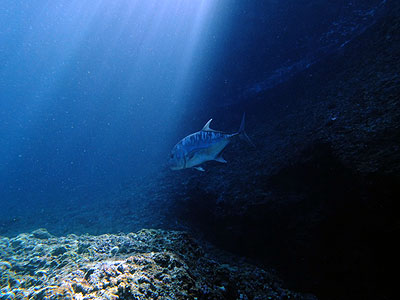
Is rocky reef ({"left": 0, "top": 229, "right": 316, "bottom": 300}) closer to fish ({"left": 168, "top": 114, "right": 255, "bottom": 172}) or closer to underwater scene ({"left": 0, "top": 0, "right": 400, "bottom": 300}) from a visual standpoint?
underwater scene ({"left": 0, "top": 0, "right": 400, "bottom": 300})

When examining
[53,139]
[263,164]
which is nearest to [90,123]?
[53,139]

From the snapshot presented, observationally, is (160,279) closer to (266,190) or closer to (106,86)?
(266,190)

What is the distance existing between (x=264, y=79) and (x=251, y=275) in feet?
20.1

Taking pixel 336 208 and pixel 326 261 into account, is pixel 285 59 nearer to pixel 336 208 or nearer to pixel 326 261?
pixel 336 208

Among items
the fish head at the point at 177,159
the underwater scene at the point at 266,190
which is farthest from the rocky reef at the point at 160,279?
the fish head at the point at 177,159

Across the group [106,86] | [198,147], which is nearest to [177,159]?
[198,147]

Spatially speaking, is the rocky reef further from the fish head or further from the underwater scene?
the fish head

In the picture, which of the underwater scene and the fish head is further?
the fish head

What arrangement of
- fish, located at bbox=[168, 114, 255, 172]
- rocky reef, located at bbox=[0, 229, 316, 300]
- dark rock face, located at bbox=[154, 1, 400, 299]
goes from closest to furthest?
1. rocky reef, located at bbox=[0, 229, 316, 300]
2. dark rock face, located at bbox=[154, 1, 400, 299]
3. fish, located at bbox=[168, 114, 255, 172]

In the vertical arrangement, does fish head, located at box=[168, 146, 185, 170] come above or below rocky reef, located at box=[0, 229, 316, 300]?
above

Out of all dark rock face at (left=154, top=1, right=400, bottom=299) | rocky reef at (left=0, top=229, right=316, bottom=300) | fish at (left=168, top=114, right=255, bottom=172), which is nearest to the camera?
rocky reef at (left=0, top=229, right=316, bottom=300)

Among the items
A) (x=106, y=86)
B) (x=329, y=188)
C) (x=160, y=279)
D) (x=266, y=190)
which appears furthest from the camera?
(x=106, y=86)

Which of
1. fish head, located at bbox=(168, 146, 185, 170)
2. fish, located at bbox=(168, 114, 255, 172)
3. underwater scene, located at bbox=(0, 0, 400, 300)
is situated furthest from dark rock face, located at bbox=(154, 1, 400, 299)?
fish head, located at bbox=(168, 146, 185, 170)

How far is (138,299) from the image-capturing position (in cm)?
109
